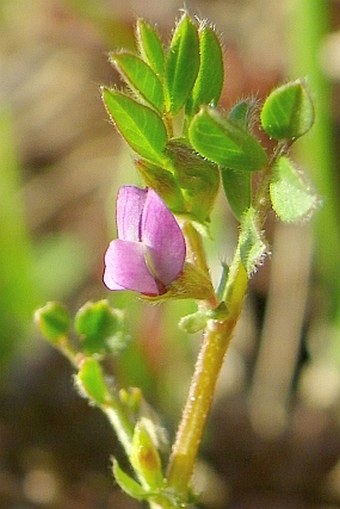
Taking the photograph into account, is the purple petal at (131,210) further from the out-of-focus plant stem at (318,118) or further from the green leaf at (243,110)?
the out-of-focus plant stem at (318,118)

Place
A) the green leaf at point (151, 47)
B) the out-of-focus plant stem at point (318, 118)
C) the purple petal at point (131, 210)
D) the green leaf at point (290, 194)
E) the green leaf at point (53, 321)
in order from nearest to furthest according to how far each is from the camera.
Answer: the green leaf at point (290, 194), the purple petal at point (131, 210), the green leaf at point (151, 47), the green leaf at point (53, 321), the out-of-focus plant stem at point (318, 118)

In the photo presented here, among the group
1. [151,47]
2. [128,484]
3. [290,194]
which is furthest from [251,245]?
[128,484]

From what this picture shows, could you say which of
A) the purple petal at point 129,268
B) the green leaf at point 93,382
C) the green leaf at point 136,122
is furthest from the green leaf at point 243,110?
the green leaf at point 93,382

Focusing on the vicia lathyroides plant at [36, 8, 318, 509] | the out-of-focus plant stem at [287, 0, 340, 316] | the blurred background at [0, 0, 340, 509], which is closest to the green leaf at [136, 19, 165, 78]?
the vicia lathyroides plant at [36, 8, 318, 509]

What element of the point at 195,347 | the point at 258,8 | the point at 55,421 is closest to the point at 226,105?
the point at 258,8

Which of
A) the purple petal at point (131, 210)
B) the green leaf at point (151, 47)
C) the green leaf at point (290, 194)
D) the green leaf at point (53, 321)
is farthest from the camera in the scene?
the green leaf at point (53, 321)

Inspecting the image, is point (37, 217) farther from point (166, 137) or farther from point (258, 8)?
point (166, 137)

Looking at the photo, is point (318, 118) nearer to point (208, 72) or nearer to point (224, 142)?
point (208, 72)
